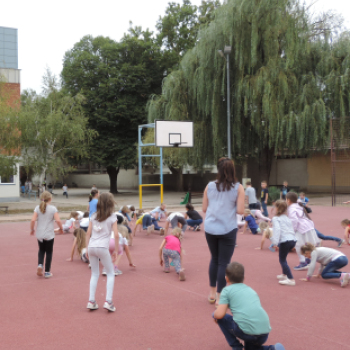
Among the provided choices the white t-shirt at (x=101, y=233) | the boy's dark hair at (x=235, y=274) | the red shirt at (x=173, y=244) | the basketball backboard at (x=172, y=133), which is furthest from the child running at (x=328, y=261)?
the basketball backboard at (x=172, y=133)

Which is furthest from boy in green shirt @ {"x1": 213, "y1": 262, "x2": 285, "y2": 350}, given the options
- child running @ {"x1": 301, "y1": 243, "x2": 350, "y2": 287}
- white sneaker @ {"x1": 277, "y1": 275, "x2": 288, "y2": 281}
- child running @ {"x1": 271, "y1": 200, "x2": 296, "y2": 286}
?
child running @ {"x1": 301, "y1": 243, "x2": 350, "y2": 287}

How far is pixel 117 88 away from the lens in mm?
35969

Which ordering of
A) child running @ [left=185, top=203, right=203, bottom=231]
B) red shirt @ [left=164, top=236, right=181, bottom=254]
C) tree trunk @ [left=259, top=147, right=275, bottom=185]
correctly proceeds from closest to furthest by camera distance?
red shirt @ [left=164, top=236, right=181, bottom=254], child running @ [left=185, top=203, right=203, bottom=231], tree trunk @ [left=259, top=147, right=275, bottom=185]

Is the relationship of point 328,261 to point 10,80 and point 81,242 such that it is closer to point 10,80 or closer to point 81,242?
point 81,242

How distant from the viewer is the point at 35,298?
240 inches

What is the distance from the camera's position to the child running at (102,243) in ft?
17.3

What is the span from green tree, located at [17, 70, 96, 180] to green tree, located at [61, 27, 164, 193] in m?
4.47

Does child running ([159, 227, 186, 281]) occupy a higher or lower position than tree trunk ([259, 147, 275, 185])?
lower

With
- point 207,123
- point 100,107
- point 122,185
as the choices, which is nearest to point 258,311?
point 207,123

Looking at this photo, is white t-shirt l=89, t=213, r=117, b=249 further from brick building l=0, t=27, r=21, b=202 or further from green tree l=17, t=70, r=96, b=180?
green tree l=17, t=70, r=96, b=180

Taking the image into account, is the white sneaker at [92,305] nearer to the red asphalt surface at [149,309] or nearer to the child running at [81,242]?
the red asphalt surface at [149,309]

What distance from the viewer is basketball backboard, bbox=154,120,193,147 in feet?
68.0

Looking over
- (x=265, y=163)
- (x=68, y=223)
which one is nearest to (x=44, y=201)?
(x=68, y=223)

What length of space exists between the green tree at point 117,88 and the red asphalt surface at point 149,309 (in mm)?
26493
